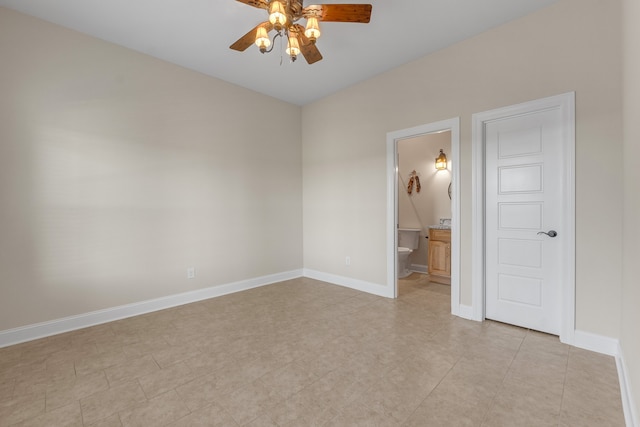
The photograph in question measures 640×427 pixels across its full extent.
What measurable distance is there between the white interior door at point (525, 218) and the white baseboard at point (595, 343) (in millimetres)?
182

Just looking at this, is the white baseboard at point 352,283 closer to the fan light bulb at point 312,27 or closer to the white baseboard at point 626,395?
the white baseboard at point 626,395

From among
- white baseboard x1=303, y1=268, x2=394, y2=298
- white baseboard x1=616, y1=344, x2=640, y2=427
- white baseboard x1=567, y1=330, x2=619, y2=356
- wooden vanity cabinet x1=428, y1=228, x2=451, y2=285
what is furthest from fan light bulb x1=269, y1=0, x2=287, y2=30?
wooden vanity cabinet x1=428, y1=228, x2=451, y2=285

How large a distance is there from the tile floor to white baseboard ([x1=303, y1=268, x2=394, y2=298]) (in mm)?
717

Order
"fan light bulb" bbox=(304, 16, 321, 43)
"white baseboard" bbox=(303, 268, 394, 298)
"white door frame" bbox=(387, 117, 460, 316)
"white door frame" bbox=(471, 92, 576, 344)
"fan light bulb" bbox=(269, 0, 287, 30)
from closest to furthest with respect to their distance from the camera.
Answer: "fan light bulb" bbox=(269, 0, 287, 30)
"fan light bulb" bbox=(304, 16, 321, 43)
"white door frame" bbox=(471, 92, 576, 344)
"white door frame" bbox=(387, 117, 460, 316)
"white baseboard" bbox=(303, 268, 394, 298)

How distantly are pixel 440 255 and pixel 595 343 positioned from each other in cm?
222

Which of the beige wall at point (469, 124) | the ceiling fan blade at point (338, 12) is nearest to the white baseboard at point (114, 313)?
the beige wall at point (469, 124)

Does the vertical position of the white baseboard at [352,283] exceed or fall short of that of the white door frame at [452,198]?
it falls short

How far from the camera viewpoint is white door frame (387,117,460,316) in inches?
120

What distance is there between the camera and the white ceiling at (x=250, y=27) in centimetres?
248

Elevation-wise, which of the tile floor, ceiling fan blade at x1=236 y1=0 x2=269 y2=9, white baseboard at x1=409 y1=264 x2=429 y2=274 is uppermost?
ceiling fan blade at x1=236 y1=0 x2=269 y2=9

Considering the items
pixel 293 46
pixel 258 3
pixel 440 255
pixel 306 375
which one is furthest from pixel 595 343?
pixel 258 3

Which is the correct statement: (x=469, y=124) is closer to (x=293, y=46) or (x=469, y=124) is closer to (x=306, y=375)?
(x=293, y=46)

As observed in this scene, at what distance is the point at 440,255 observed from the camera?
4.44m

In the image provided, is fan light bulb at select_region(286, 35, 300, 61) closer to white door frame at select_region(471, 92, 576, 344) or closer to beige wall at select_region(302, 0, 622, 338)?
beige wall at select_region(302, 0, 622, 338)
